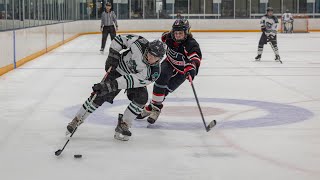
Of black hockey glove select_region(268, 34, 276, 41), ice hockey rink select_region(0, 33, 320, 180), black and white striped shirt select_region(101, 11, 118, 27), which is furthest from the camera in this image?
black and white striped shirt select_region(101, 11, 118, 27)

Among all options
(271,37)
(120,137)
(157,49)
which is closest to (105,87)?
(157,49)

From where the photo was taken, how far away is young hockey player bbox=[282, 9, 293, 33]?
30578mm

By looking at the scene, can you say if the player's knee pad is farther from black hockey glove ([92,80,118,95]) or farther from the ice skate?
the ice skate

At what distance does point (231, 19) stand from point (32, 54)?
812 inches

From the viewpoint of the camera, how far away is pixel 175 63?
229 inches

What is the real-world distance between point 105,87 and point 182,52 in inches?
55.1

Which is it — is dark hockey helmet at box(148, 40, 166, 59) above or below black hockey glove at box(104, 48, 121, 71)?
above

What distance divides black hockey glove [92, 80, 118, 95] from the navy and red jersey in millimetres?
1154

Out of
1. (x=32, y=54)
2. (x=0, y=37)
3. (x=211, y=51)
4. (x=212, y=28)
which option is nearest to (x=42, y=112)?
(x=0, y=37)

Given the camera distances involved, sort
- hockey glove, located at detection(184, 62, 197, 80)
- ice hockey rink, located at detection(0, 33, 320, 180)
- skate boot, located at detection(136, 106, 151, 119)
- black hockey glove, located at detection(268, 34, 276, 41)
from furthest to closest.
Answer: black hockey glove, located at detection(268, 34, 276, 41), skate boot, located at detection(136, 106, 151, 119), hockey glove, located at detection(184, 62, 197, 80), ice hockey rink, located at detection(0, 33, 320, 180)

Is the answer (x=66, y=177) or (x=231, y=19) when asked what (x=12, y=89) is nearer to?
(x=66, y=177)

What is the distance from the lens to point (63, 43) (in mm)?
21609

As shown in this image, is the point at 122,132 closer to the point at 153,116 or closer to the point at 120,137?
the point at 120,137

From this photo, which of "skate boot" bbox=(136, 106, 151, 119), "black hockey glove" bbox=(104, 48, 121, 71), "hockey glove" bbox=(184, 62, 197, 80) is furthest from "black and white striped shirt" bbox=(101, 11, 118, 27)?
"black hockey glove" bbox=(104, 48, 121, 71)
